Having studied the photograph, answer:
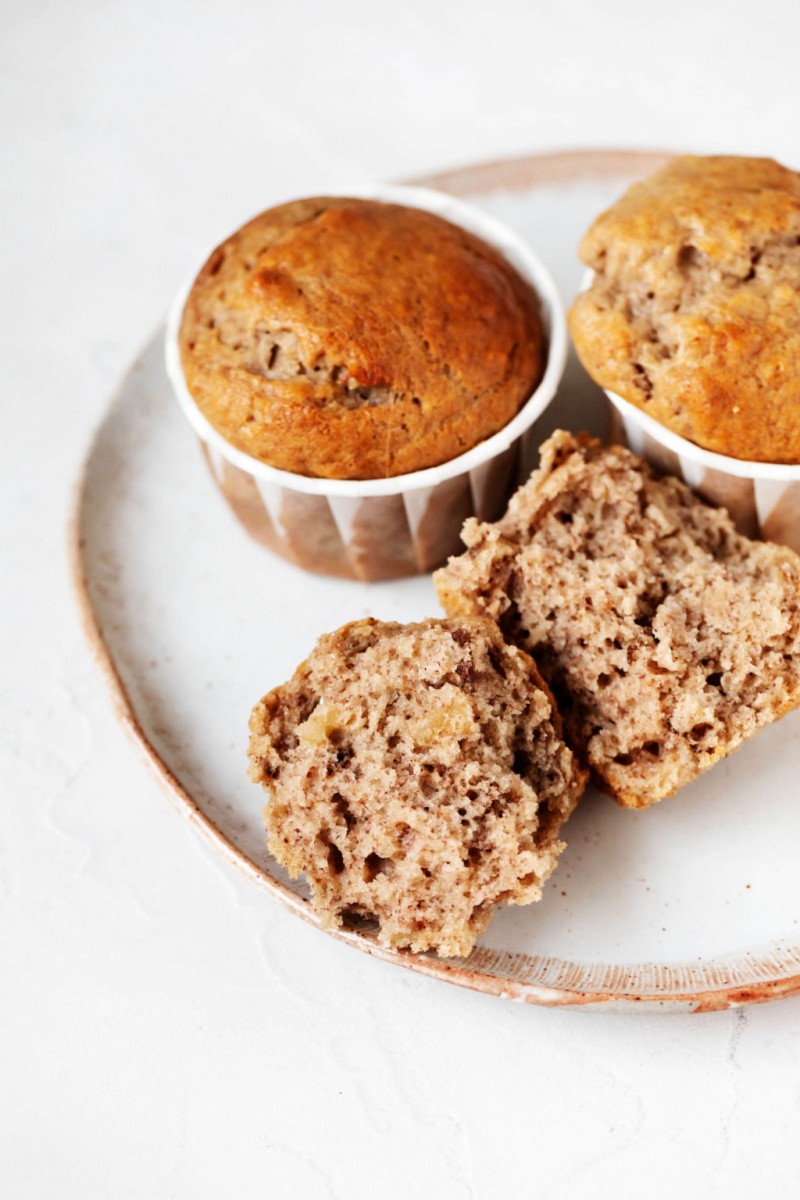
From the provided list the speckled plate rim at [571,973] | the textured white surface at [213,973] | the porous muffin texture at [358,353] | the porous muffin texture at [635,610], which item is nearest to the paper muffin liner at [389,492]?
the porous muffin texture at [358,353]

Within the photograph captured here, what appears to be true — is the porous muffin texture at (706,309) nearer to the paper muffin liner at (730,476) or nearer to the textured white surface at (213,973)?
the paper muffin liner at (730,476)

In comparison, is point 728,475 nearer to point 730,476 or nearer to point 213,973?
point 730,476

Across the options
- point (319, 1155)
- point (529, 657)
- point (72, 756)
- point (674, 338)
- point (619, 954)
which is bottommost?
point (319, 1155)

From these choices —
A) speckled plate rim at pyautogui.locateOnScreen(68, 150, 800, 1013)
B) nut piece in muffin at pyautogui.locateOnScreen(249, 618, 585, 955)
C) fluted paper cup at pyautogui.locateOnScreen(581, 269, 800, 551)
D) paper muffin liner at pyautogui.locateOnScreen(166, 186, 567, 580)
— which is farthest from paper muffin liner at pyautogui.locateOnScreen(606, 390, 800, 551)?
speckled plate rim at pyautogui.locateOnScreen(68, 150, 800, 1013)

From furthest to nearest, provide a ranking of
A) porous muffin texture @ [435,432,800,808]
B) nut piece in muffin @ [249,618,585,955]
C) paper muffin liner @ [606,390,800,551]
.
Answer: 1. paper muffin liner @ [606,390,800,551]
2. porous muffin texture @ [435,432,800,808]
3. nut piece in muffin @ [249,618,585,955]

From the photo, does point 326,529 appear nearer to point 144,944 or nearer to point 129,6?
point 144,944

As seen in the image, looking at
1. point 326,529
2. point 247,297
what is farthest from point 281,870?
point 247,297

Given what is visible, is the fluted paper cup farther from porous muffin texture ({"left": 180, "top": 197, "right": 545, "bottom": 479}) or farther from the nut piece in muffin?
the nut piece in muffin
